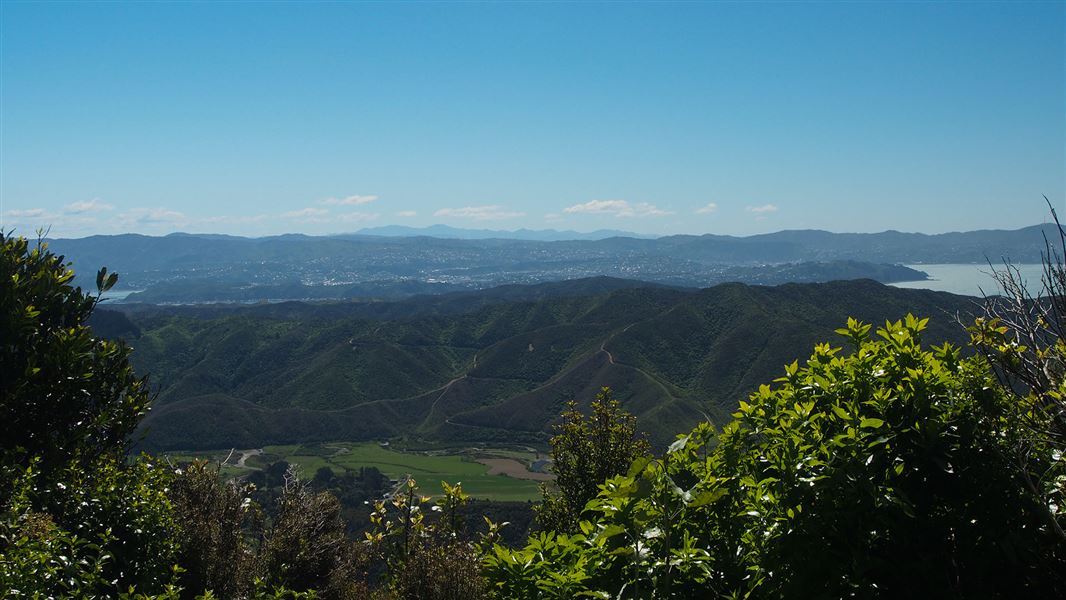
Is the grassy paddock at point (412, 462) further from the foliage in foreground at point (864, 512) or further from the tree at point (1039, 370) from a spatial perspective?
the foliage in foreground at point (864, 512)

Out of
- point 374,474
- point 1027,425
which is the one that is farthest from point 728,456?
point 374,474

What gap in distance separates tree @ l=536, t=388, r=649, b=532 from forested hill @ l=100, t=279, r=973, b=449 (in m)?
70.9

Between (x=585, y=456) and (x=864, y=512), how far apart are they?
8.23 meters

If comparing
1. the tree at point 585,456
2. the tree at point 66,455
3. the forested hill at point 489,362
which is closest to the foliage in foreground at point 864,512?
the tree at point 66,455

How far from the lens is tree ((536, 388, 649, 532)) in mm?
11016

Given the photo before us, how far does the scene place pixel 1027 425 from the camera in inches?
152

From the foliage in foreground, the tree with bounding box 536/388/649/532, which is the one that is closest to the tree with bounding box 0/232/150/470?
the tree with bounding box 536/388/649/532

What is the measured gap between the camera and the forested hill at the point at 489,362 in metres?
100

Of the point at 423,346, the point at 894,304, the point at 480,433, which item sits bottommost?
the point at 480,433

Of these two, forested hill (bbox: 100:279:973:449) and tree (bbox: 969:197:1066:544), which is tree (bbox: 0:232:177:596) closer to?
tree (bbox: 969:197:1066:544)

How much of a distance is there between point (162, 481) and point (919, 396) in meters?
8.79

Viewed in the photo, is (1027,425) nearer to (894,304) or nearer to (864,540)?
(864,540)

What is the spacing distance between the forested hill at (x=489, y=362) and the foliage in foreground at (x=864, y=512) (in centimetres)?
7867

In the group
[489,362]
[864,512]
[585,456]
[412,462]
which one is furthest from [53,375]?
[489,362]
